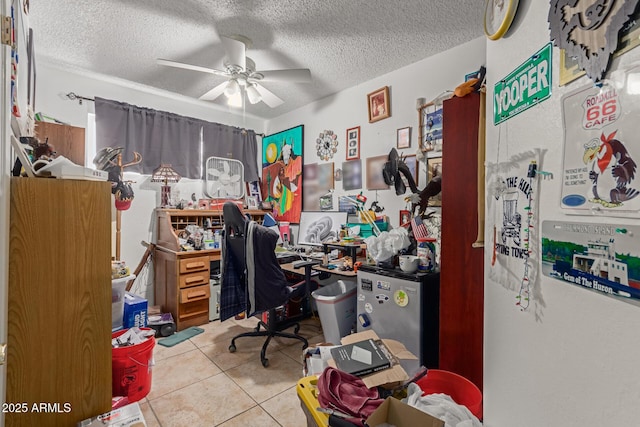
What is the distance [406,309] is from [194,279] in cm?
214

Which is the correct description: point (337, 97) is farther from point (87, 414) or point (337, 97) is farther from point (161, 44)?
point (87, 414)

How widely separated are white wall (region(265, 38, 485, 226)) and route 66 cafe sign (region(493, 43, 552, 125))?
1581mm

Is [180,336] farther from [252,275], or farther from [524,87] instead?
[524,87]

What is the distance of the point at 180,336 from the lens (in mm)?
2734

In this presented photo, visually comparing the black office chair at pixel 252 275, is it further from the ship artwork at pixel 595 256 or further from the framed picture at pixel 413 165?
the ship artwork at pixel 595 256

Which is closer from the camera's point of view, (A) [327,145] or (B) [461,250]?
(B) [461,250]

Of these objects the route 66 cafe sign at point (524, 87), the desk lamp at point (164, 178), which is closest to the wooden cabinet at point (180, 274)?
the desk lamp at point (164, 178)

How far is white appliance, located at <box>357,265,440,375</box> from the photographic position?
1.87 m

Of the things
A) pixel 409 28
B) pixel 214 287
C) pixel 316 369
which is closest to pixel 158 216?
pixel 214 287

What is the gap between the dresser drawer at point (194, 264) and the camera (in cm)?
288

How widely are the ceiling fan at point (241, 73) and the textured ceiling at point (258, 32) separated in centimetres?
11

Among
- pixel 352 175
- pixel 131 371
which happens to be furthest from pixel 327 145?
pixel 131 371

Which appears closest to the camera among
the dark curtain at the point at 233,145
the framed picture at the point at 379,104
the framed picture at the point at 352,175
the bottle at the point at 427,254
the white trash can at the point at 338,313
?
the bottle at the point at 427,254

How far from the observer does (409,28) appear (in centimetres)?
212
